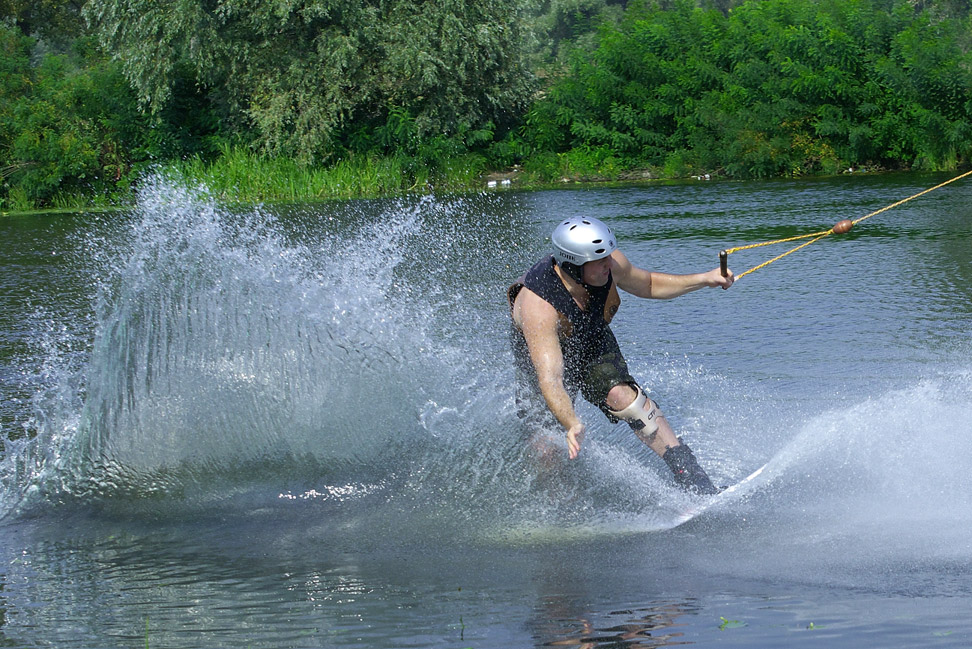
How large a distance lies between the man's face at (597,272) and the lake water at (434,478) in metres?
1.13

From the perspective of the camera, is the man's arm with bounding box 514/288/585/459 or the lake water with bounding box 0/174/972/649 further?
the man's arm with bounding box 514/288/585/459

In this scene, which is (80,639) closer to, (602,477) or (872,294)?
(602,477)

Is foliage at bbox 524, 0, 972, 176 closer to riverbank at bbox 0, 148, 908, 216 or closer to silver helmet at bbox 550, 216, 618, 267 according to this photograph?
riverbank at bbox 0, 148, 908, 216

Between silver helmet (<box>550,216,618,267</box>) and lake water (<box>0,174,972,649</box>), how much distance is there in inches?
50.3

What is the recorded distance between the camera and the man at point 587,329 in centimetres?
513

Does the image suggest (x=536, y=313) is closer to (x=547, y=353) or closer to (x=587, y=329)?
(x=547, y=353)

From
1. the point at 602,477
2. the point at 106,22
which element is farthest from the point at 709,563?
the point at 106,22

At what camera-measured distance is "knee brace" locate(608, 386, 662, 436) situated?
17.6ft

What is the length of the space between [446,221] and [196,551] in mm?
15371

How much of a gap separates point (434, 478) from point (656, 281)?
5.24 feet

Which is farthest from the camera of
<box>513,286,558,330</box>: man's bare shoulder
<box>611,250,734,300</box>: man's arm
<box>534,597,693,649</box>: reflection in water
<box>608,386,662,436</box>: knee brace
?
<box>611,250,734,300</box>: man's arm

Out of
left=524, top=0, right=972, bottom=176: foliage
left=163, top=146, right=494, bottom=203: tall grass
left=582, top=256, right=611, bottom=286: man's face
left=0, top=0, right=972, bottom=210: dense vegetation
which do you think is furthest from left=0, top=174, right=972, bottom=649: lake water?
left=0, top=0, right=972, bottom=210: dense vegetation

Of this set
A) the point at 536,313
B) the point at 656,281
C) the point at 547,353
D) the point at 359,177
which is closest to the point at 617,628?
the point at 547,353

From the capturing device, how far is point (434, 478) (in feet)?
19.6
